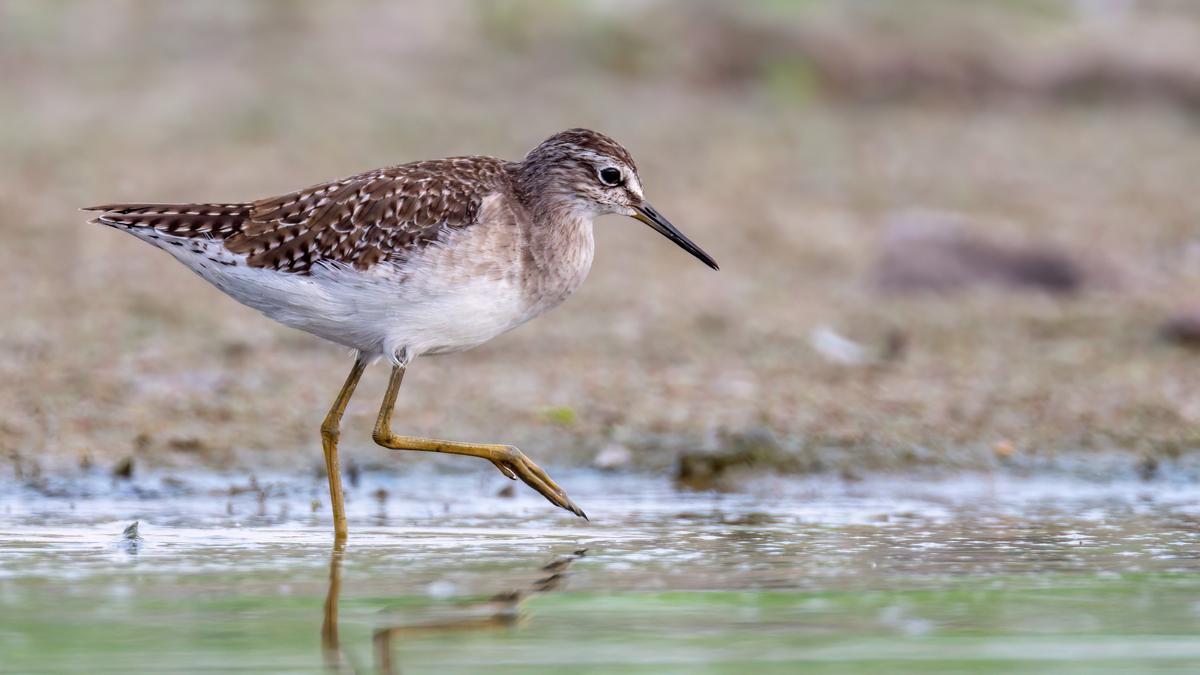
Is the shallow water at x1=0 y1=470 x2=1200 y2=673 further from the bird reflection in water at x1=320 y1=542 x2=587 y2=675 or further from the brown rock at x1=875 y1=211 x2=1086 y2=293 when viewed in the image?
the brown rock at x1=875 y1=211 x2=1086 y2=293

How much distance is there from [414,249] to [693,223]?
6.71m

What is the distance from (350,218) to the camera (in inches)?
301

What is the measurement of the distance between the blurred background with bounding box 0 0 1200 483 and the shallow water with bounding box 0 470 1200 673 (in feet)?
2.27

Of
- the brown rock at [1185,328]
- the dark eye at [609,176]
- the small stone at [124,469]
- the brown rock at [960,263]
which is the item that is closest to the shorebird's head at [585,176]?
the dark eye at [609,176]

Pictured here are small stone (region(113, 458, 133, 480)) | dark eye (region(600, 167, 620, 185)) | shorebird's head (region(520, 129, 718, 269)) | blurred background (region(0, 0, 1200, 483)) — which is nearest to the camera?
shorebird's head (region(520, 129, 718, 269))

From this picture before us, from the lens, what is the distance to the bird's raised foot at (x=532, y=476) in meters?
7.66

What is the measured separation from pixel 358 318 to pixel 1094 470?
3.81 metres

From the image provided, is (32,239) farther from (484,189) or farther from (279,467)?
(484,189)

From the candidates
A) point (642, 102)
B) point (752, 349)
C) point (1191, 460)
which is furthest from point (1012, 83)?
point (1191, 460)

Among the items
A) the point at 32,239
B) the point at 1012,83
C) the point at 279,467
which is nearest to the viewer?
the point at 279,467

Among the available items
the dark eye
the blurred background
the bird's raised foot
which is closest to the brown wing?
the dark eye

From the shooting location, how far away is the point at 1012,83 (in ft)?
60.5

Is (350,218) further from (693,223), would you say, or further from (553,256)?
(693,223)

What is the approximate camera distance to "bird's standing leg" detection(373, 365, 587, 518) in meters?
7.71
